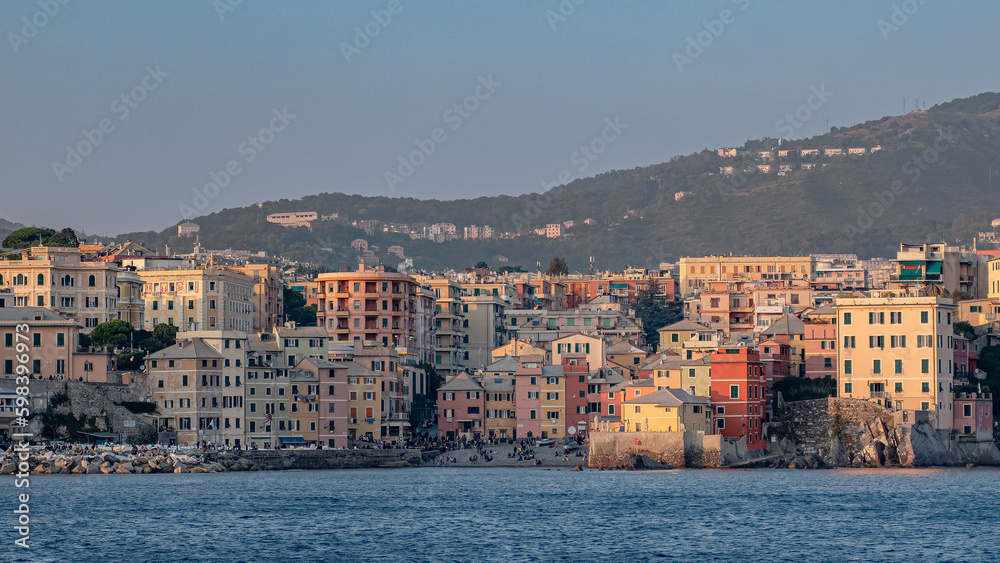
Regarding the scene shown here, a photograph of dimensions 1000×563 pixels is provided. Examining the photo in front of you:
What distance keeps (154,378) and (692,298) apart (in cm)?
7440

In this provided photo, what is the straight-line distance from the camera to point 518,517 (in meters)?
75.8

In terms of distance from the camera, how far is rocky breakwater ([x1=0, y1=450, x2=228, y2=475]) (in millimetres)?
97188

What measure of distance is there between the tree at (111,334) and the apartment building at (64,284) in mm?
3068

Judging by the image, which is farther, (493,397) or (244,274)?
(244,274)

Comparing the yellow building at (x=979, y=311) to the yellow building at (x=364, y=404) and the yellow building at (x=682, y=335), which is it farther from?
the yellow building at (x=364, y=404)

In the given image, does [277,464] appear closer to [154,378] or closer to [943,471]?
[154,378]

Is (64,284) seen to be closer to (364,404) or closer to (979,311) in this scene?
(364,404)

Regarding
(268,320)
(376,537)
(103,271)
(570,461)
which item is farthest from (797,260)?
(376,537)

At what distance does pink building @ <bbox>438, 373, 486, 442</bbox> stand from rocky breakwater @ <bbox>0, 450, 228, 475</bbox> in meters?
23.5

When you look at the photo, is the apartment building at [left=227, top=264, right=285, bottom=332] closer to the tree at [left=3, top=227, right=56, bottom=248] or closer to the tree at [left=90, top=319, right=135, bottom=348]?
the tree at [left=3, top=227, right=56, bottom=248]

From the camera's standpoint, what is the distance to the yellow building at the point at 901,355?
104 m

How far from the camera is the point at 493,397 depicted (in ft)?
399

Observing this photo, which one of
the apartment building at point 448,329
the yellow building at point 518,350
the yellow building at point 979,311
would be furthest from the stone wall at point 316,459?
the yellow building at point 979,311

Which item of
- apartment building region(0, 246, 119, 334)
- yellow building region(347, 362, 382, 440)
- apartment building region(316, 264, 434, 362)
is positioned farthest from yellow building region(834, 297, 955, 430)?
apartment building region(0, 246, 119, 334)
